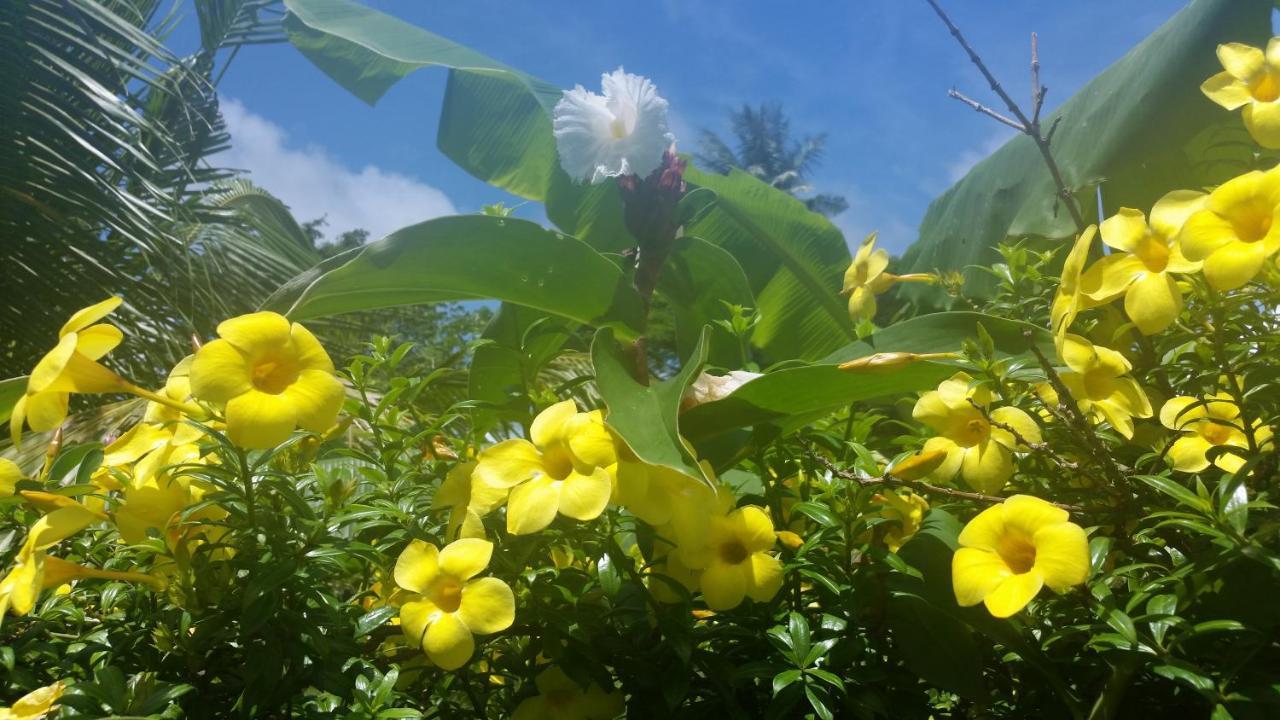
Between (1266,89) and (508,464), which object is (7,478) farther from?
(1266,89)

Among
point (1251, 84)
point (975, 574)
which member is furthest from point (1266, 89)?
point (975, 574)

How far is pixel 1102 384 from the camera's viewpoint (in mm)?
598

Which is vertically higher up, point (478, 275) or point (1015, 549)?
point (478, 275)

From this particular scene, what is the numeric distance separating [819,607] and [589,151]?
508mm

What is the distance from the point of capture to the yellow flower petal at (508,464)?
552 millimetres

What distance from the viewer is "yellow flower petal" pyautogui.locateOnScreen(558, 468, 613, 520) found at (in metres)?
0.51

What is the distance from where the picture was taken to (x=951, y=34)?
89 centimetres

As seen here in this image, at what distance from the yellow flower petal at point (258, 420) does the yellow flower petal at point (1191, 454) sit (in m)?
0.58

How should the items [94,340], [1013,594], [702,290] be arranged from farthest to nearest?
[702,290] < [94,340] < [1013,594]

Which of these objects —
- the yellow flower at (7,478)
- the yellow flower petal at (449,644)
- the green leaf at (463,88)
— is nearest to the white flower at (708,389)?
the yellow flower petal at (449,644)

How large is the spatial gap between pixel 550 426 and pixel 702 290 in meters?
0.48

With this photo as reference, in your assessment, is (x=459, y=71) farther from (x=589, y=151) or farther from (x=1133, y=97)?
(x=1133, y=97)

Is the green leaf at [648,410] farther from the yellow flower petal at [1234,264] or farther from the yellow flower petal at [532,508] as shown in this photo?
the yellow flower petal at [1234,264]

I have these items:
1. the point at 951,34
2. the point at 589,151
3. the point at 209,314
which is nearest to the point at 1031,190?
the point at 951,34
